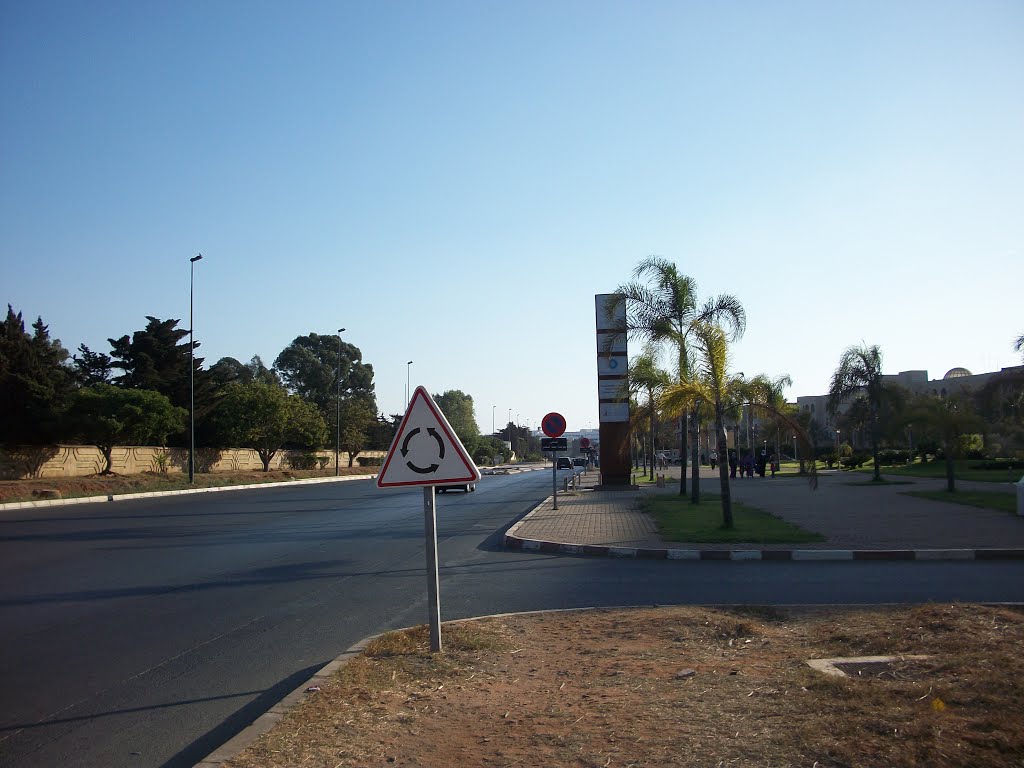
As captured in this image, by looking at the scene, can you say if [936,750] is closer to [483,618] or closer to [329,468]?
[483,618]

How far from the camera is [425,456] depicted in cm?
641

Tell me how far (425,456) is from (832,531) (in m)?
11.3

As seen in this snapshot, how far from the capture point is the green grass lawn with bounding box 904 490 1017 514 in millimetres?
19152

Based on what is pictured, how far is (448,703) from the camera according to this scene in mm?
5234

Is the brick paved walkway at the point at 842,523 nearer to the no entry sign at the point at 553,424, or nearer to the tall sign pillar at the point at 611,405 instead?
the no entry sign at the point at 553,424

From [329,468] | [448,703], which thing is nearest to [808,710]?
[448,703]

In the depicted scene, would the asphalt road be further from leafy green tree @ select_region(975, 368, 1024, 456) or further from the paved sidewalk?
leafy green tree @ select_region(975, 368, 1024, 456)

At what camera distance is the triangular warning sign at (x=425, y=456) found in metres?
6.36

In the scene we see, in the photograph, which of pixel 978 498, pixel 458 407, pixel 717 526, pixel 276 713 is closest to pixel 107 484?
pixel 717 526

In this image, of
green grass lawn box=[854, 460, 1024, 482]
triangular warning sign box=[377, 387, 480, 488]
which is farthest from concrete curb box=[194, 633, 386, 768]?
green grass lawn box=[854, 460, 1024, 482]

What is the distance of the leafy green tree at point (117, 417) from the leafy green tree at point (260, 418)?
675 cm

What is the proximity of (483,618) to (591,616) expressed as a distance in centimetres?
104

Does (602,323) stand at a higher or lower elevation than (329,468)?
Result: higher

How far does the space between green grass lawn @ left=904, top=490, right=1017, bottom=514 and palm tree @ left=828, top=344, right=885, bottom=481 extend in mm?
7266
